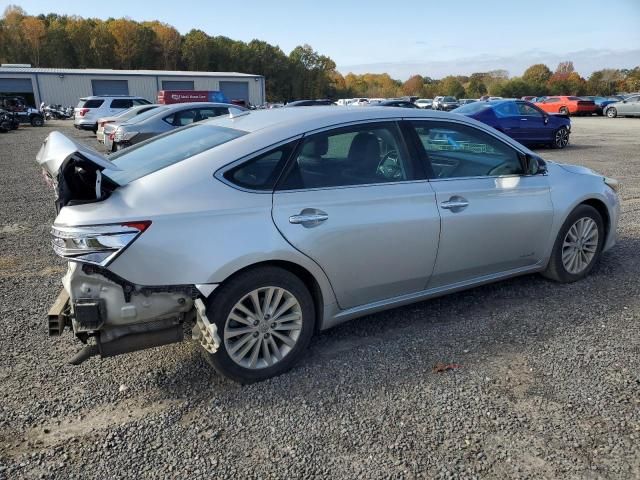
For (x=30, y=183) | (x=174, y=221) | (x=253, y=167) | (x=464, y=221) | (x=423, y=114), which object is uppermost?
(x=423, y=114)

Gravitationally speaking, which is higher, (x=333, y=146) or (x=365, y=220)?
(x=333, y=146)

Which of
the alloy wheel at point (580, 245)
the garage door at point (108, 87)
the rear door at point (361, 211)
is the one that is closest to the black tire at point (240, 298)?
the rear door at point (361, 211)

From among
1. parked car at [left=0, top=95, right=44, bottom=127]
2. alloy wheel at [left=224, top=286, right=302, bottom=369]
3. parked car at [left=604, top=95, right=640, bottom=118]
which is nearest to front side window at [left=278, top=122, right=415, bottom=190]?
alloy wheel at [left=224, top=286, right=302, bottom=369]

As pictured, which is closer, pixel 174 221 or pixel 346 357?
pixel 174 221

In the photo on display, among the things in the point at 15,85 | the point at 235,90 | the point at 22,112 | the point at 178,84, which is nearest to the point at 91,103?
the point at 22,112

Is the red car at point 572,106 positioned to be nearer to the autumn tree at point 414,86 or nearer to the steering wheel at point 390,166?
the steering wheel at point 390,166

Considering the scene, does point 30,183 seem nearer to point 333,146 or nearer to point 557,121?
point 333,146

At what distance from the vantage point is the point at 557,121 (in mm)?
16719

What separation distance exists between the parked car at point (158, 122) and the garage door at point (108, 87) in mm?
44015

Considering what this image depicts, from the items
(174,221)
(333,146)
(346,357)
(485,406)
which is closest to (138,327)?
(174,221)

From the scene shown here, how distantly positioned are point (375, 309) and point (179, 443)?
1.55 m

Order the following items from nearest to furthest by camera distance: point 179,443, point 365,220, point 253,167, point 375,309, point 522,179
A: 1. point 179,443
2. point 253,167
3. point 365,220
4. point 375,309
5. point 522,179

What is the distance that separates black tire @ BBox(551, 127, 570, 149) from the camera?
54.9 ft

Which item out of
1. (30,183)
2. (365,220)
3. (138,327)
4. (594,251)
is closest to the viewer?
(138,327)
